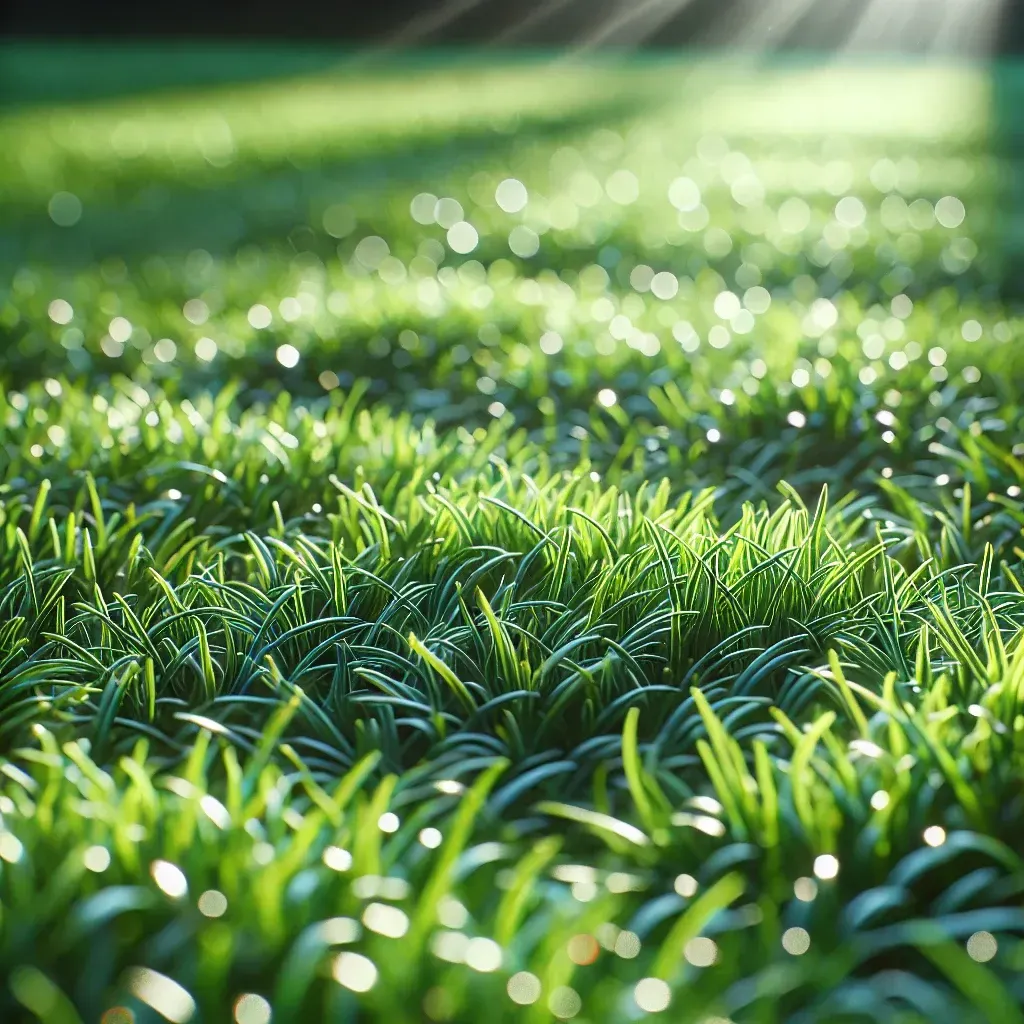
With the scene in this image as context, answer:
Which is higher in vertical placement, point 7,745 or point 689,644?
point 689,644

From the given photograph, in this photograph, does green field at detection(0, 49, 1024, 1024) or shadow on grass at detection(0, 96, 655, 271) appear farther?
shadow on grass at detection(0, 96, 655, 271)

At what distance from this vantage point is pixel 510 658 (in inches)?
62.4

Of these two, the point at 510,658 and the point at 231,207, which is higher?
the point at 231,207

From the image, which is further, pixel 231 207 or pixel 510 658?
pixel 231 207

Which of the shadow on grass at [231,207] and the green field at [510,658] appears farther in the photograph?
the shadow on grass at [231,207]

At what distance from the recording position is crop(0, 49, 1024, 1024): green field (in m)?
1.10

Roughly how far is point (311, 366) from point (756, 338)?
1442 millimetres

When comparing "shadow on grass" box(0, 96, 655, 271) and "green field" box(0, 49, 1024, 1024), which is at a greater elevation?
"shadow on grass" box(0, 96, 655, 271)

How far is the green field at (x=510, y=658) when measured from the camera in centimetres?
110

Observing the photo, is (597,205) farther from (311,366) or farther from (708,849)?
(708,849)

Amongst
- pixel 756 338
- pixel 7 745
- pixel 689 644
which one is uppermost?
pixel 756 338

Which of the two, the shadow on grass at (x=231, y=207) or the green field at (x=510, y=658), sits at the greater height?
the shadow on grass at (x=231, y=207)

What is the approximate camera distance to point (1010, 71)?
618 inches

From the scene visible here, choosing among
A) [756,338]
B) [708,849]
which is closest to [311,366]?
[756,338]
